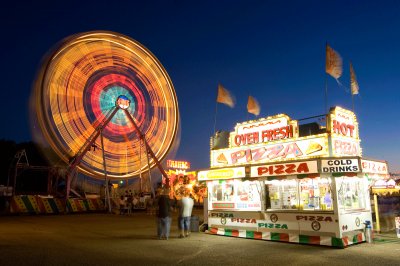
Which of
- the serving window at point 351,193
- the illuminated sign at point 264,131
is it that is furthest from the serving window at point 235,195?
the serving window at point 351,193

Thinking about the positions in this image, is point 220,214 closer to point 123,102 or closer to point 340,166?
point 340,166

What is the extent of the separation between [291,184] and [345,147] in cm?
231

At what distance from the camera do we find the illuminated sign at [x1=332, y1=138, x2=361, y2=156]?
41.0ft

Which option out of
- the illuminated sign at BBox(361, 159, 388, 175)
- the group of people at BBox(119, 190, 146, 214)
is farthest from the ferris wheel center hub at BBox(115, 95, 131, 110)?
the illuminated sign at BBox(361, 159, 388, 175)

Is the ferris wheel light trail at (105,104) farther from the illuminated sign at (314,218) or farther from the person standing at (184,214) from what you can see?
the illuminated sign at (314,218)

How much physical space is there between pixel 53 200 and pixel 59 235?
16.1 m

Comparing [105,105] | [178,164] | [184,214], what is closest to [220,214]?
[184,214]

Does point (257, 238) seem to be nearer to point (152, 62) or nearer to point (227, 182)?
point (227, 182)

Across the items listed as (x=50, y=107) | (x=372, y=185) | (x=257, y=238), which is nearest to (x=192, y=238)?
(x=257, y=238)

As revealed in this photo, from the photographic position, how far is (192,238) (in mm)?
13578

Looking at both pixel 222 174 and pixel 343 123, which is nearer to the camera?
pixel 343 123

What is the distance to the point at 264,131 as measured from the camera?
14.5m

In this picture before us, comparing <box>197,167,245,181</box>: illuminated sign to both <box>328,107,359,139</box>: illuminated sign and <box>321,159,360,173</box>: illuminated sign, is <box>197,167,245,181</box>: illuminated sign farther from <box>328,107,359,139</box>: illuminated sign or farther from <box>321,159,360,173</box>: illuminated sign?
<box>328,107,359,139</box>: illuminated sign

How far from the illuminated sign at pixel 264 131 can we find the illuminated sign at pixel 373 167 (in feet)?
8.13
